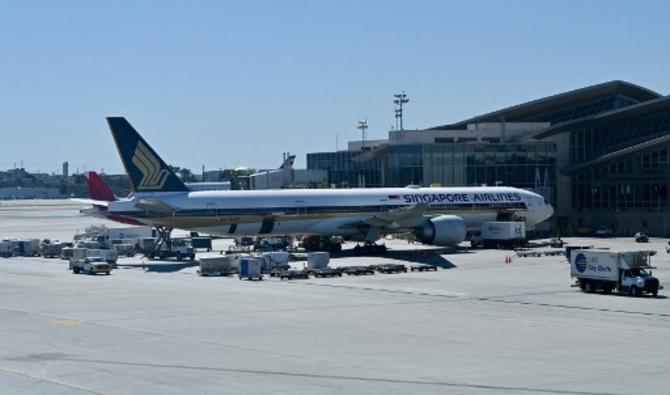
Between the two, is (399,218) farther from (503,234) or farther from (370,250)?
(503,234)

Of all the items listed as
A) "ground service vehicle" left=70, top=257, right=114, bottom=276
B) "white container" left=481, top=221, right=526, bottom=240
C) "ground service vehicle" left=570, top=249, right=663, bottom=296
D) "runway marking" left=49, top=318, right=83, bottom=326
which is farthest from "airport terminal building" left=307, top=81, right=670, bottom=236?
"runway marking" left=49, top=318, right=83, bottom=326

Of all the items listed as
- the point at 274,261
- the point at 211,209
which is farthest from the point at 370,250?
the point at 274,261

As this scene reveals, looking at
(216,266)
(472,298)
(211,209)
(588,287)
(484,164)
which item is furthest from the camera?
(484,164)

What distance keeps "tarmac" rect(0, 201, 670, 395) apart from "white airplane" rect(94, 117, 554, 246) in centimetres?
973

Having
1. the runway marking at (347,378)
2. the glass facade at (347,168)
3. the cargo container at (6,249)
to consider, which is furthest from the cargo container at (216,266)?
the glass facade at (347,168)

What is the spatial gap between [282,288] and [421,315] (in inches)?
499

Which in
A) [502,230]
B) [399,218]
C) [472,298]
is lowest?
[472,298]

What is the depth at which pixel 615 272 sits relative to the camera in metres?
49.1

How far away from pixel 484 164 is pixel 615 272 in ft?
182

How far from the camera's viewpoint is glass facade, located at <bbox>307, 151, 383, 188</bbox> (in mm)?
114562

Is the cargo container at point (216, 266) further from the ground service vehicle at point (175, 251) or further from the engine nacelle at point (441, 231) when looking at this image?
the engine nacelle at point (441, 231)

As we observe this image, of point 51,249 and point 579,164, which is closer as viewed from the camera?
point 51,249

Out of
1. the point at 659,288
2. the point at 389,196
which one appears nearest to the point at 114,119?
the point at 389,196

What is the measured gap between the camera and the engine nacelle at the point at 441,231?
7494 centimetres
